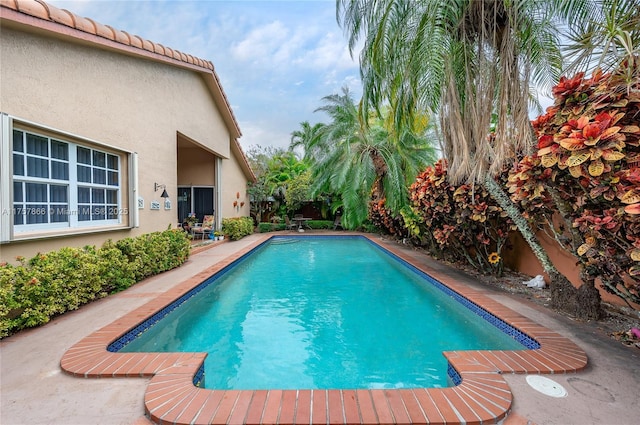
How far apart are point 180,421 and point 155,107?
9.18m

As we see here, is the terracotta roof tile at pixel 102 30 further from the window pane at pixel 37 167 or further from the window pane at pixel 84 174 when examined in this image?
the window pane at pixel 37 167

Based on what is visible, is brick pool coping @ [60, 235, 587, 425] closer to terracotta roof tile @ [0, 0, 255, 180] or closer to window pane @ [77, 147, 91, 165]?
window pane @ [77, 147, 91, 165]

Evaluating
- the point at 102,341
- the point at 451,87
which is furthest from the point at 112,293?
the point at 451,87

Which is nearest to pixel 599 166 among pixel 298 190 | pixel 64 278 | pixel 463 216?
pixel 463 216

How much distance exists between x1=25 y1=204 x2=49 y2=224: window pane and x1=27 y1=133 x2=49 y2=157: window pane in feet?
3.27

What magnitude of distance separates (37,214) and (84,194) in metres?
1.29

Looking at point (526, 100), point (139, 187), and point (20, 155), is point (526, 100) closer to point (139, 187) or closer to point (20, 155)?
point (20, 155)

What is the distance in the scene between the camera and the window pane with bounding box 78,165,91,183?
22.4 ft

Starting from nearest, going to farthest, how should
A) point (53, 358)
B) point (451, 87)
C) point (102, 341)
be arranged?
point (53, 358) < point (102, 341) < point (451, 87)

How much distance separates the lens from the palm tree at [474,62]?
5.29 meters

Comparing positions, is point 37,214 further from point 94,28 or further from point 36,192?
point 94,28

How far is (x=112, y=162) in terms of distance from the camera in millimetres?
7938

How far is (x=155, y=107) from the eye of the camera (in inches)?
365

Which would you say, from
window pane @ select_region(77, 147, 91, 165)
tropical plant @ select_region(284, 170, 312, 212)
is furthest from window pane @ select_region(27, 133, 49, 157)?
tropical plant @ select_region(284, 170, 312, 212)
